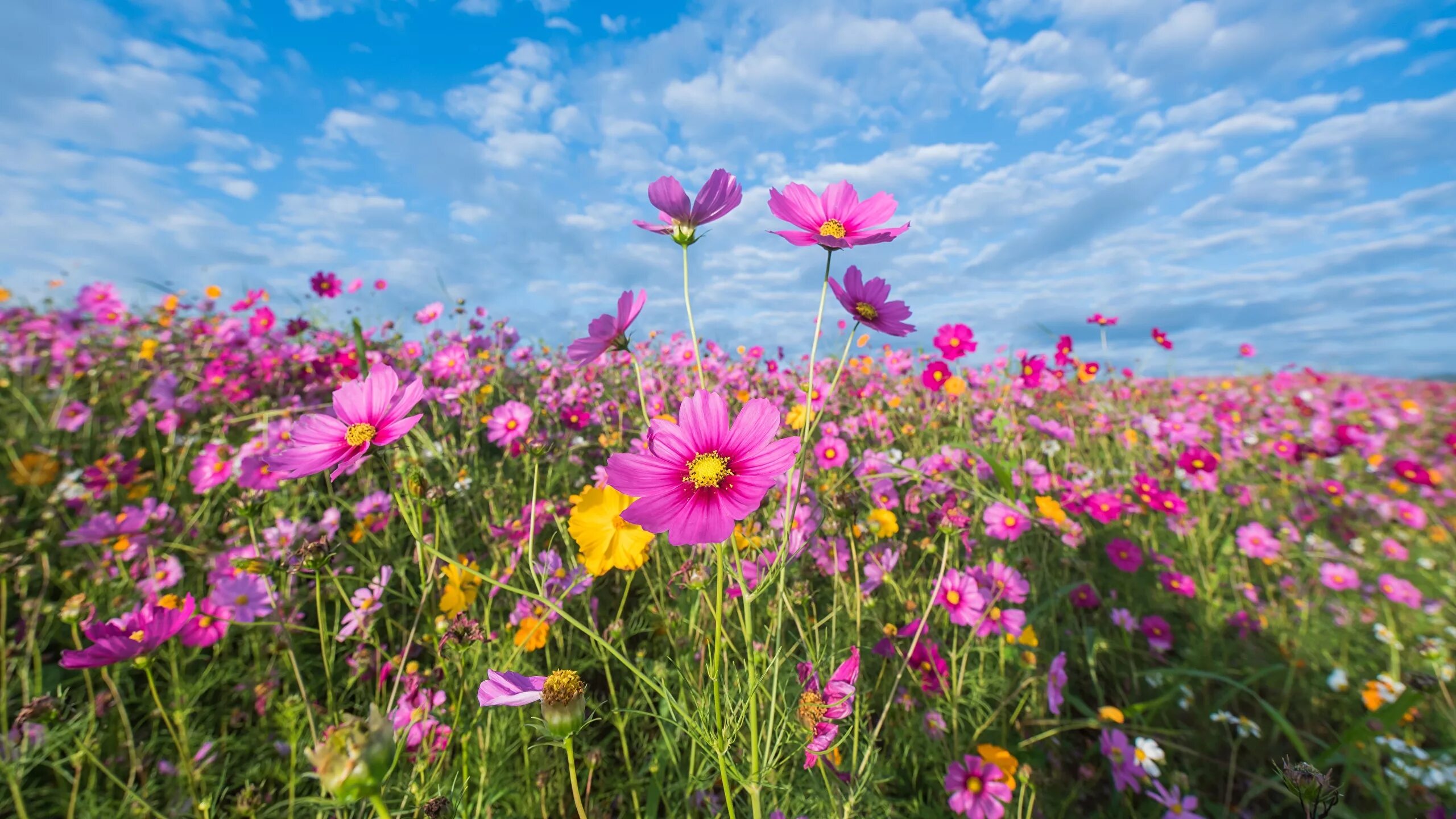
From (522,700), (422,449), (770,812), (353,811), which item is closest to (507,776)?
(353,811)

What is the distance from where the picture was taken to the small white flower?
116 centimetres

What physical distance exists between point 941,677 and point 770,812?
435 millimetres

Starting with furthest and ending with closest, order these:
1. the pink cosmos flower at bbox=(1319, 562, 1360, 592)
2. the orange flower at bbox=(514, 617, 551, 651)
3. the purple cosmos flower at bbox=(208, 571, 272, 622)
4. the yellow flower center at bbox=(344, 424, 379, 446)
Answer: the pink cosmos flower at bbox=(1319, 562, 1360, 592) → the purple cosmos flower at bbox=(208, 571, 272, 622) → the orange flower at bbox=(514, 617, 551, 651) → the yellow flower center at bbox=(344, 424, 379, 446)

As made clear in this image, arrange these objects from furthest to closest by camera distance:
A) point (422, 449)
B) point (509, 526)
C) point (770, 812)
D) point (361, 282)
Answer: point (361, 282), point (422, 449), point (509, 526), point (770, 812)

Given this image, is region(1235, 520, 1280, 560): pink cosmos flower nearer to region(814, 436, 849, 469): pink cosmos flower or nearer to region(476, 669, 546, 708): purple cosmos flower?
region(814, 436, 849, 469): pink cosmos flower

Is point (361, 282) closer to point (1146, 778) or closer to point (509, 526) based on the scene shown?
point (509, 526)

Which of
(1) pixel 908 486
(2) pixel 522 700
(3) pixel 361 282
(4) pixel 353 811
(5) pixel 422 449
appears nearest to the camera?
(2) pixel 522 700

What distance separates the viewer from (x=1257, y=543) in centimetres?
210

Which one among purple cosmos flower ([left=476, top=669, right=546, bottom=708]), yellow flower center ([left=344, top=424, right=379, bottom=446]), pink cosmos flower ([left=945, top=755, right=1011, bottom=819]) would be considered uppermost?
yellow flower center ([left=344, top=424, right=379, bottom=446])

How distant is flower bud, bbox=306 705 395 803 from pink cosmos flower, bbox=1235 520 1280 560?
2671 millimetres

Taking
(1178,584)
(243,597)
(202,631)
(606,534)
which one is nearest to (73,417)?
(243,597)

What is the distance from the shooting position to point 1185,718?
1566 millimetres

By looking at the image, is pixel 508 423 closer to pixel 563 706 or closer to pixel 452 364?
pixel 452 364

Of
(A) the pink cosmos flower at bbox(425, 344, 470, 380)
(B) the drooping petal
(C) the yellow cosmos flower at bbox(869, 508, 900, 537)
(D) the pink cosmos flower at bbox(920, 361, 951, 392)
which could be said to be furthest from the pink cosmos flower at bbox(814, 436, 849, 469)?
(A) the pink cosmos flower at bbox(425, 344, 470, 380)
